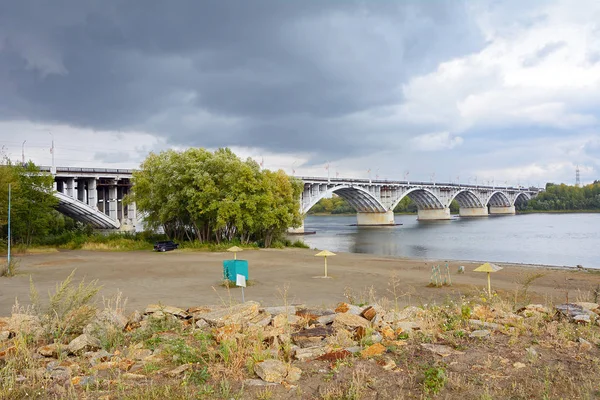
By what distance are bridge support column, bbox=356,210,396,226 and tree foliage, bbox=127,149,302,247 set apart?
68192 mm

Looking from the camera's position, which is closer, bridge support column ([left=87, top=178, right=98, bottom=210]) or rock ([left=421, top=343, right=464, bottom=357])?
rock ([left=421, top=343, right=464, bottom=357])

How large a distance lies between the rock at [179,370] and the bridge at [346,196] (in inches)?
1792

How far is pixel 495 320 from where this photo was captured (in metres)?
10.2

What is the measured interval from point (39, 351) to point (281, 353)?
444cm

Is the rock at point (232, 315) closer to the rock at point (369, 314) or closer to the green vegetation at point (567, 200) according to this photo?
the rock at point (369, 314)

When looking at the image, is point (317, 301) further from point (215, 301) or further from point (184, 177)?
point (184, 177)

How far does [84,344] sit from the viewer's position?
27.9ft

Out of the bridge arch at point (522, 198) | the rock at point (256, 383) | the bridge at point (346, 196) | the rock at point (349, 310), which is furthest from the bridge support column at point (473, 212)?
the rock at point (256, 383)

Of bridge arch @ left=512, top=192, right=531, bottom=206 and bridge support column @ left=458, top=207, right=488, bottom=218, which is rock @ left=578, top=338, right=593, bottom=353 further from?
bridge arch @ left=512, top=192, right=531, bottom=206

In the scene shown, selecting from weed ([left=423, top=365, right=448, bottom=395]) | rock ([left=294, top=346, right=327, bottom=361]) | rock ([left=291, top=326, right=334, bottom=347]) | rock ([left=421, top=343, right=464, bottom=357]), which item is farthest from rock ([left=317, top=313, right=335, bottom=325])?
weed ([left=423, top=365, right=448, bottom=395])

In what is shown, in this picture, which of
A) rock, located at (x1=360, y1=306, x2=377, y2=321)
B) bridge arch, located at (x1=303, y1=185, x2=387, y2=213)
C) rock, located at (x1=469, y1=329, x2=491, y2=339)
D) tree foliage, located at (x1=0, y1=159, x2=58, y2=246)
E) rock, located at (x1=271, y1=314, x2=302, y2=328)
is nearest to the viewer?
rock, located at (x1=469, y1=329, x2=491, y2=339)

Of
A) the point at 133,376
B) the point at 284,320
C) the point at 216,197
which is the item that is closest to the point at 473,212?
the point at 216,197

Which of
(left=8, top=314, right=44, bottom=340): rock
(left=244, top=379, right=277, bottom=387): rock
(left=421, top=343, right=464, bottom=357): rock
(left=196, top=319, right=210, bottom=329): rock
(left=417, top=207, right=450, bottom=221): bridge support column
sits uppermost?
(left=417, top=207, right=450, bottom=221): bridge support column

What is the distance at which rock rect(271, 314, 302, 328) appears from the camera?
946 cm
